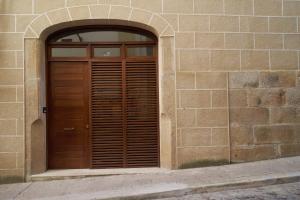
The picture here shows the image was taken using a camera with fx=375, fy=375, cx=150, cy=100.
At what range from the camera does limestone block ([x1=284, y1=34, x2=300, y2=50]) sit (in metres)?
8.00

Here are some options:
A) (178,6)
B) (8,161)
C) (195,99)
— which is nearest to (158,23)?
(178,6)

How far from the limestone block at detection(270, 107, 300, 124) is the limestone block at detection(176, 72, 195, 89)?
1814mm

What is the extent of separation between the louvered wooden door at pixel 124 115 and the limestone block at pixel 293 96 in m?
2.81

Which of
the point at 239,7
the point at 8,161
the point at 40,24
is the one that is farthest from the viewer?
the point at 239,7

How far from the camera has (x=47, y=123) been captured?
7832 millimetres

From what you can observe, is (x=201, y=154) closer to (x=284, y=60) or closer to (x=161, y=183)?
(x=161, y=183)

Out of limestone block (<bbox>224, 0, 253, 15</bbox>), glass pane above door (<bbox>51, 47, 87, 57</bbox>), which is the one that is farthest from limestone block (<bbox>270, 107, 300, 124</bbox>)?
glass pane above door (<bbox>51, 47, 87, 57</bbox>)

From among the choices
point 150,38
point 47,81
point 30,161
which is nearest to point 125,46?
point 150,38

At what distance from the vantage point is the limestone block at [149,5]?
7.57m

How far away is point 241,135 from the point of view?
25.5 feet

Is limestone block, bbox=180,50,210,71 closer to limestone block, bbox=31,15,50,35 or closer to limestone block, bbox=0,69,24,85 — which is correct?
limestone block, bbox=31,15,50,35

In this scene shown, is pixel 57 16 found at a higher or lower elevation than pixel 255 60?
higher

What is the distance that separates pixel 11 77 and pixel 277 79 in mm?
5438

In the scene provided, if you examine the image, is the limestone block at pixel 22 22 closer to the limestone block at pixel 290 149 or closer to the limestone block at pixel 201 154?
the limestone block at pixel 201 154
